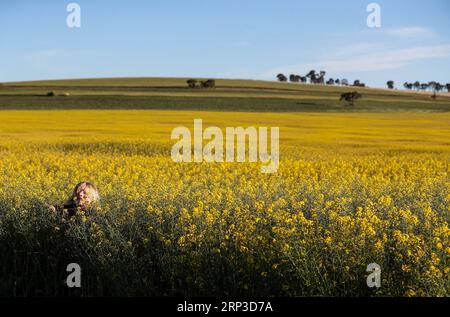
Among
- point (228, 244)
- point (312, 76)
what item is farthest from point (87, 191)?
point (312, 76)

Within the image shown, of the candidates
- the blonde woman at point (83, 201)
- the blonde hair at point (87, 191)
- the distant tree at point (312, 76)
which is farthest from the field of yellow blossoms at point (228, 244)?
the distant tree at point (312, 76)

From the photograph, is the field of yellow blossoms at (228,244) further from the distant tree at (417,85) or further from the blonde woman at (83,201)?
the distant tree at (417,85)

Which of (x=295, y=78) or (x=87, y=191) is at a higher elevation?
(x=295, y=78)

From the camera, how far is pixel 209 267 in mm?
6148

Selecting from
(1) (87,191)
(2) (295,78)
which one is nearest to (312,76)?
(2) (295,78)

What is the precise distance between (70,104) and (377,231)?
2437 inches

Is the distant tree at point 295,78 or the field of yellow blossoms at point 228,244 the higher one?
the distant tree at point 295,78

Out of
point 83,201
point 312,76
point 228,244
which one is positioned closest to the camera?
point 228,244

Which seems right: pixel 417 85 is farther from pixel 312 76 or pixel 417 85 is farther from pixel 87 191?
pixel 87 191

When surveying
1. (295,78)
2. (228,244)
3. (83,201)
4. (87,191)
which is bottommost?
(228,244)

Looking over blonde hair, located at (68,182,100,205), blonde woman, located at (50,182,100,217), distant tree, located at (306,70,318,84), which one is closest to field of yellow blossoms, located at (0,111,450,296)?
blonde woman, located at (50,182,100,217)

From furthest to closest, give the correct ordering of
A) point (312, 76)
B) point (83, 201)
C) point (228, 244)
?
point (312, 76) < point (83, 201) < point (228, 244)

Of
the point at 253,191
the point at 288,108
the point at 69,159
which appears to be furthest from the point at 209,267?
the point at 288,108

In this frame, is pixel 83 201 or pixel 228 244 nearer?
pixel 228 244
